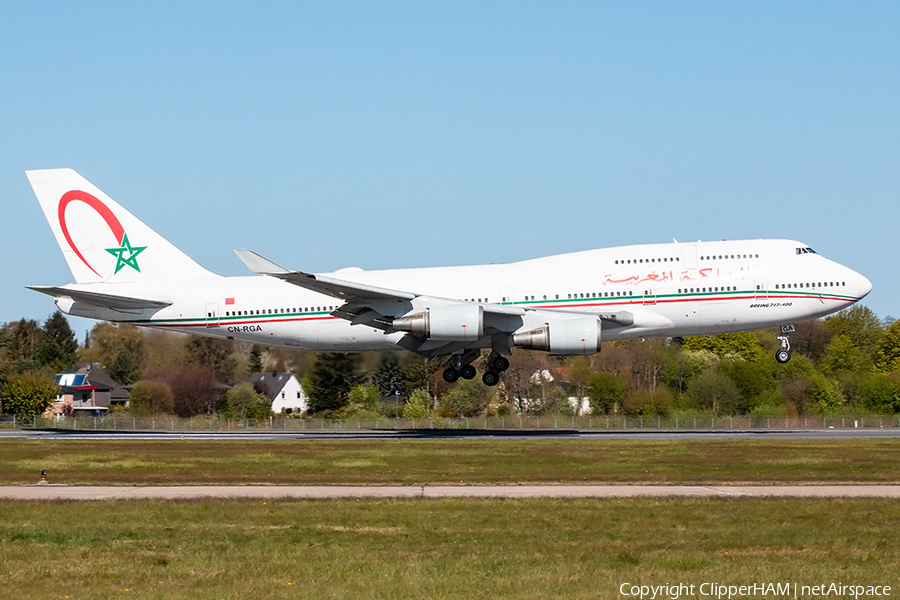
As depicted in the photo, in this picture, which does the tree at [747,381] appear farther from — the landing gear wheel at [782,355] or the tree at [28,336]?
the tree at [28,336]

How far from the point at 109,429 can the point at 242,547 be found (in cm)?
4376

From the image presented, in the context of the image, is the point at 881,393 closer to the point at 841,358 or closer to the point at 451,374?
the point at 841,358

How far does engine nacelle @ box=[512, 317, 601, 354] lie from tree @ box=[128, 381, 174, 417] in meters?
34.7

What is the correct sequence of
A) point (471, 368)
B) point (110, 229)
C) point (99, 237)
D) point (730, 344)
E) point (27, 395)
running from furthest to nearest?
point (730, 344) < point (27, 395) < point (110, 229) < point (99, 237) < point (471, 368)

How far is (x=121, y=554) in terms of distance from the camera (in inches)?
650

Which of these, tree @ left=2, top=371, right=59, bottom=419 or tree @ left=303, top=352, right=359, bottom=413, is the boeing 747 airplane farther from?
tree @ left=2, top=371, right=59, bottom=419

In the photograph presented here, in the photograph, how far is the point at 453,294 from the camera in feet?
144

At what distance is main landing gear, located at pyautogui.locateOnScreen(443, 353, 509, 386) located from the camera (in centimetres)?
4388

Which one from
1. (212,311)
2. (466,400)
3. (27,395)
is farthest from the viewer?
(466,400)

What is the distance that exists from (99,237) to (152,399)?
24.5m

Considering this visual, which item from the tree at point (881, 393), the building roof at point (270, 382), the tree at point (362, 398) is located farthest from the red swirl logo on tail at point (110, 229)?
the tree at point (881, 393)

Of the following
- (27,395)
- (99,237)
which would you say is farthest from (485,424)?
(27,395)

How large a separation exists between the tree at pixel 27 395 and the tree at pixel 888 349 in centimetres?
6345

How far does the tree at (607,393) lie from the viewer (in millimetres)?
69125
